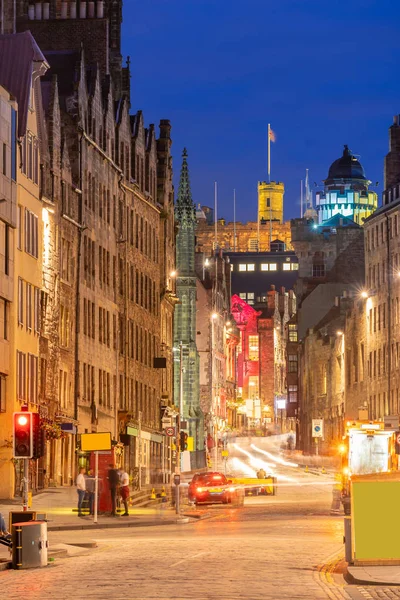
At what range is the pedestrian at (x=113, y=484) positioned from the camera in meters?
51.1

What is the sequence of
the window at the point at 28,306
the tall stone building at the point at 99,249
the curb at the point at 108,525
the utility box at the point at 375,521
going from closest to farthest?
the utility box at the point at 375,521
the curb at the point at 108,525
the window at the point at 28,306
the tall stone building at the point at 99,249

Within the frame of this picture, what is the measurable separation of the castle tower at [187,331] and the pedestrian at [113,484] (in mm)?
73759

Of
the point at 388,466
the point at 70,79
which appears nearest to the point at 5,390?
the point at 388,466

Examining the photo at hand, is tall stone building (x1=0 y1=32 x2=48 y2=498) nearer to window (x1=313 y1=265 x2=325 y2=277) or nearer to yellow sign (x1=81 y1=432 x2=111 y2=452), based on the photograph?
yellow sign (x1=81 y1=432 x2=111 y2=452)

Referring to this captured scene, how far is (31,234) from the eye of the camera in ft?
210

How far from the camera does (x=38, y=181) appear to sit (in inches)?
2596

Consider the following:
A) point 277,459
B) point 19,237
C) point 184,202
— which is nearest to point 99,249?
point 19,237

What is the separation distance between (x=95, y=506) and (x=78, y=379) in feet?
87.9

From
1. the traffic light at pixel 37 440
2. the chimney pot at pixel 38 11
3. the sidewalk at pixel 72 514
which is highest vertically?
the chimney pot at pixel 38 11

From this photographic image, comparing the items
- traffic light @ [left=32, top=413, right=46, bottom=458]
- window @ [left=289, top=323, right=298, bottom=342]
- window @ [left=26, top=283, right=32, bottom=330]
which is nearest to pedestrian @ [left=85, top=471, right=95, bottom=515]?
window @ [left=26, top=283, right=32, bottom=330]

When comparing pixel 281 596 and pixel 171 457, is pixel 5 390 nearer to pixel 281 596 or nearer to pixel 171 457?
pixel 281 596

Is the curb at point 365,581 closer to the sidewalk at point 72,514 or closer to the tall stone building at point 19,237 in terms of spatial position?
the sidewalk at point 72,514

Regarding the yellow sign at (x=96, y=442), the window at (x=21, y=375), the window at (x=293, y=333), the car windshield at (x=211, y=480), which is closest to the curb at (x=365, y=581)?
the yellow sign at (x=96, y=442)

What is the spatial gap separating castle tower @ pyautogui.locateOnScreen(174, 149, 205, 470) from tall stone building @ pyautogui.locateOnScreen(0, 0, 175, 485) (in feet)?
77.7
